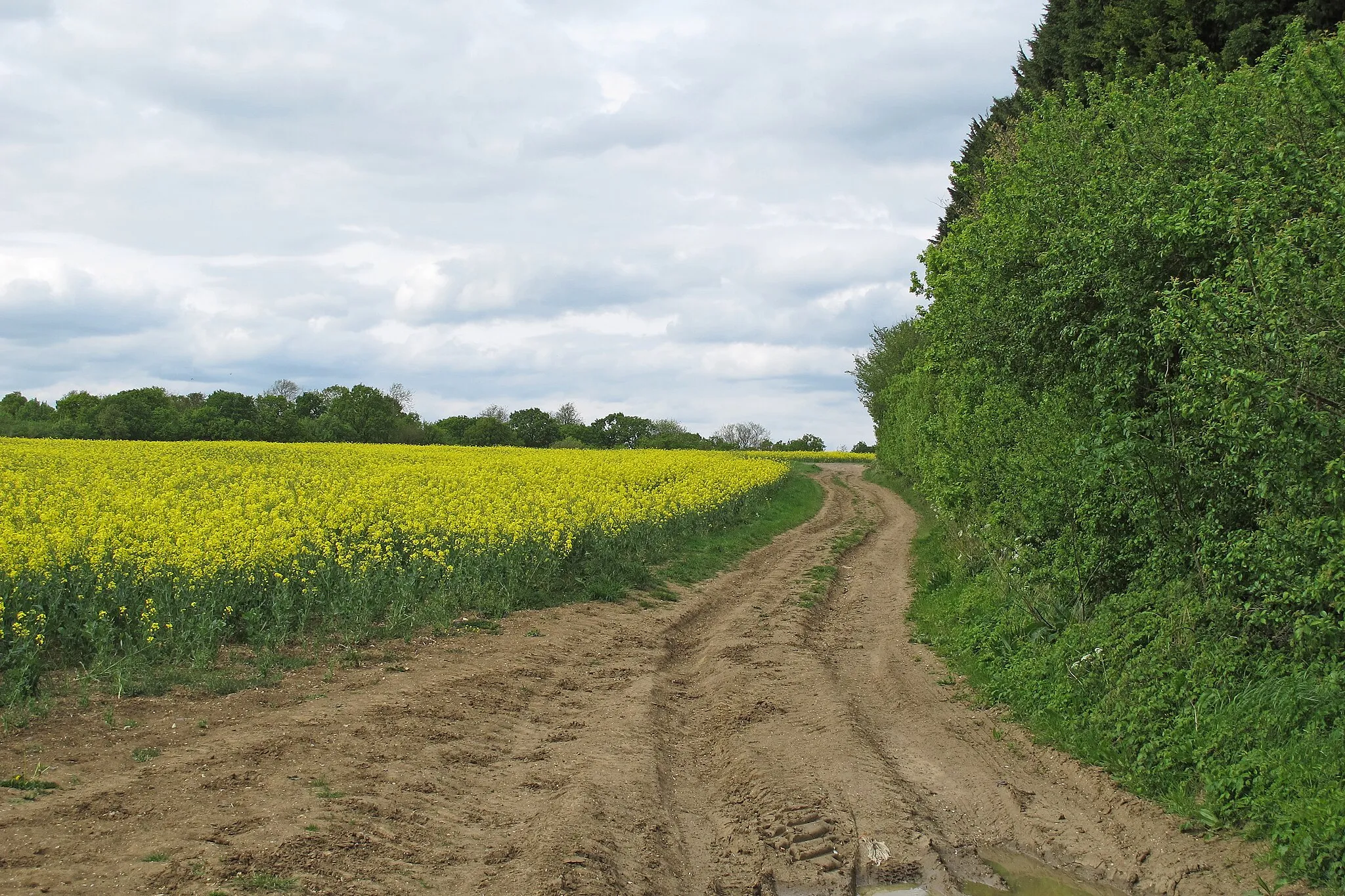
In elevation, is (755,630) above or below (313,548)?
below

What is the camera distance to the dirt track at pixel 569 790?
5.83m

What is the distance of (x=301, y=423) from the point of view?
6956 cm

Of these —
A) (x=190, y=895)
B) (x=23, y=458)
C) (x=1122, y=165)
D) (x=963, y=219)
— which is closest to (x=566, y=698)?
(x=190, y=895)

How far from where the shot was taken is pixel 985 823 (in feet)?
23.0

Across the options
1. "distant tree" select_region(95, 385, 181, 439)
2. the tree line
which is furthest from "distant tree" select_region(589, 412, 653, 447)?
"distant tree" select_region(95, 385, 181, 439)

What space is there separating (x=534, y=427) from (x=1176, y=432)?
280ft

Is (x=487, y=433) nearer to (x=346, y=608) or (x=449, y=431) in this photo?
(x=449, y=431)

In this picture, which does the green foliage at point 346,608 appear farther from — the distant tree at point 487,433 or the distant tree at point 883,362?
the distant tree at point 487,433

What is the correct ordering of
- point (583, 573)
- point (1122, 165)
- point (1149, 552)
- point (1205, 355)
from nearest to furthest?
point (1205, 355) < point (1149, 552) < point (1122, 165) < point (583, 573)

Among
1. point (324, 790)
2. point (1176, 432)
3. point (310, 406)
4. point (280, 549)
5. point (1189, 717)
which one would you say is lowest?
point (324, 790)

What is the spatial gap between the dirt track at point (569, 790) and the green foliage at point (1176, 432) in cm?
68

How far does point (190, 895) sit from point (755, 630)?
922 centimetres

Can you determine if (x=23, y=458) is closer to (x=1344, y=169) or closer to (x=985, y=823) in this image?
(x=985, y=823)

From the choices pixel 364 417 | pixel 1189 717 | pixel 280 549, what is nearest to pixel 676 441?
pixel 364 417
